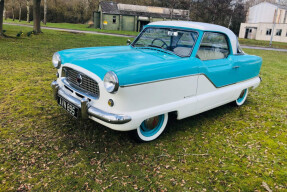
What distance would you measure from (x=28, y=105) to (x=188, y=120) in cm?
319

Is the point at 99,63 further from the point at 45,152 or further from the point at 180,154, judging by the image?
the point at 180,154

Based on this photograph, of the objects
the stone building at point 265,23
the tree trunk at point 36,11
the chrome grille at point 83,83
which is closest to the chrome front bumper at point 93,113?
the chrome grille at point 83,83

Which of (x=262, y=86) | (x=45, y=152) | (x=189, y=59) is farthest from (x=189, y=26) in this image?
(x=262, y=86)

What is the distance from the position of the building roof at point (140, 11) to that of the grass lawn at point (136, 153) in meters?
36.1

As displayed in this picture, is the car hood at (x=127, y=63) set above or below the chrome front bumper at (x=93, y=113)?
above

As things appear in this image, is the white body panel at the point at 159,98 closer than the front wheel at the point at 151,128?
Yes

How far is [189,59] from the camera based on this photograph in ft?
12.0

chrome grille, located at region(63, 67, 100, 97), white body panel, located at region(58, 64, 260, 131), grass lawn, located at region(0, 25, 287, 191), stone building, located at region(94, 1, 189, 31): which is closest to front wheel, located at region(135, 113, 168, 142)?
grass lawn, located at region(0, 25, 287, 191)

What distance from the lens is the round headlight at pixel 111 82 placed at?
2.76m

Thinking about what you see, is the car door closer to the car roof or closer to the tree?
the car roof

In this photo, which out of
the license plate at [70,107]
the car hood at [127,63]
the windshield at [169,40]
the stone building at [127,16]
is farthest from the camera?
the stone building at [127,16]

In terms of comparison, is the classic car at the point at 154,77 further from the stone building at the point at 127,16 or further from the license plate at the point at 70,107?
the stone building at the point at 127,16

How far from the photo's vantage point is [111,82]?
2.80 meters

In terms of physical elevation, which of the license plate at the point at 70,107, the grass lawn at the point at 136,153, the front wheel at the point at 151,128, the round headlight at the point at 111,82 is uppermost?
the round headlight at the point at 111,82
